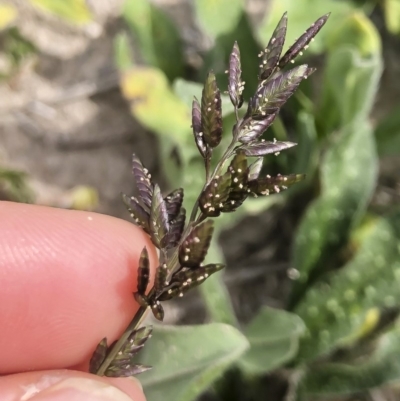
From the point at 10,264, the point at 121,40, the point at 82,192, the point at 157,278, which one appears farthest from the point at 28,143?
the point at 157,278

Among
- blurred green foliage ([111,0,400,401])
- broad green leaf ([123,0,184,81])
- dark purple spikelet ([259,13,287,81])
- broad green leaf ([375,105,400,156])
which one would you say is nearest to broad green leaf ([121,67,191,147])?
blurred green foliage ([111,0,400,401])

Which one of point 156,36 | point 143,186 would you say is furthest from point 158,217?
point 156,36

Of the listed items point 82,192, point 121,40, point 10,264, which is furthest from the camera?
point 82,192

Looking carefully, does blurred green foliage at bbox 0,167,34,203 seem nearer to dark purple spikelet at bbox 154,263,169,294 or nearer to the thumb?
the thumb

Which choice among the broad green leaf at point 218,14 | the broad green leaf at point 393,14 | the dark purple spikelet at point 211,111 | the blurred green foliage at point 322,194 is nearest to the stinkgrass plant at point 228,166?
the dark purple spikelet at point 211,111

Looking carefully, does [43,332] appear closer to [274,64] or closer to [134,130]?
[274,64]

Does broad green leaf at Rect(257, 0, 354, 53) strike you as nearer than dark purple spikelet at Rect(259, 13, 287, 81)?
No

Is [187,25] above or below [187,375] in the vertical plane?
above
